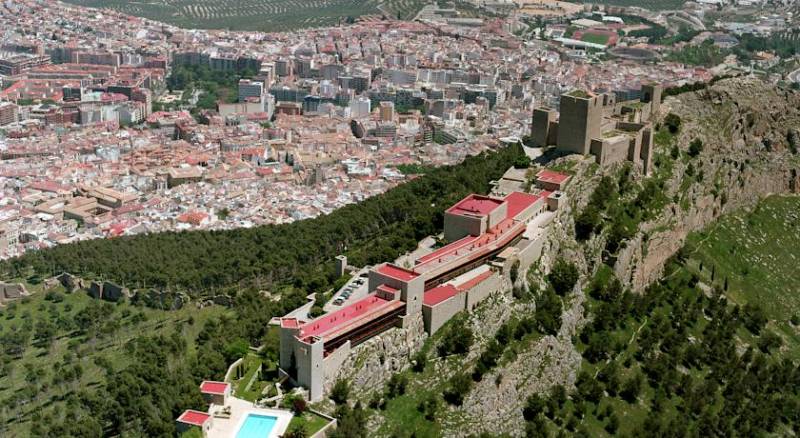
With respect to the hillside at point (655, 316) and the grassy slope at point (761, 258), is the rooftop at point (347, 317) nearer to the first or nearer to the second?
the hillside at point (655, 316)

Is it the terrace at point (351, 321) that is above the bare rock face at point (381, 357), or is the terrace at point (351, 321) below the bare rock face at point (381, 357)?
above

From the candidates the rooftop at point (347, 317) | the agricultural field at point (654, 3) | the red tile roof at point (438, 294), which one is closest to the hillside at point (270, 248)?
the red tile roof at point (438, 294)

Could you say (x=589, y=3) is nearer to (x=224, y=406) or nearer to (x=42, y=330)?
(x=42, y=330)

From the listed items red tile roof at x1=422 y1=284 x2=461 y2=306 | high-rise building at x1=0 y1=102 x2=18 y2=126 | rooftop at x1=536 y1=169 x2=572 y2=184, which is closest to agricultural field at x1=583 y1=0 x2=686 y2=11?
high-rise building at x1=0 y1=102 x2=18 y2=126

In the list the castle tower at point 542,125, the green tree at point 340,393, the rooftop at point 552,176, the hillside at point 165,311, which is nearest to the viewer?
the green tree at point 340,393

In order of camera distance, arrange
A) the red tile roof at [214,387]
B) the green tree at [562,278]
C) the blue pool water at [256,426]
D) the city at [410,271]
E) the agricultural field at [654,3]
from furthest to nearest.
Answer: the agricultural field at [654,3], the green tree at [562,278], the city at [410,271], the red tile roof at [214,387], the blue pool water at [256,426]

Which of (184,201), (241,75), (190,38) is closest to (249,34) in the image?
(190,38)
